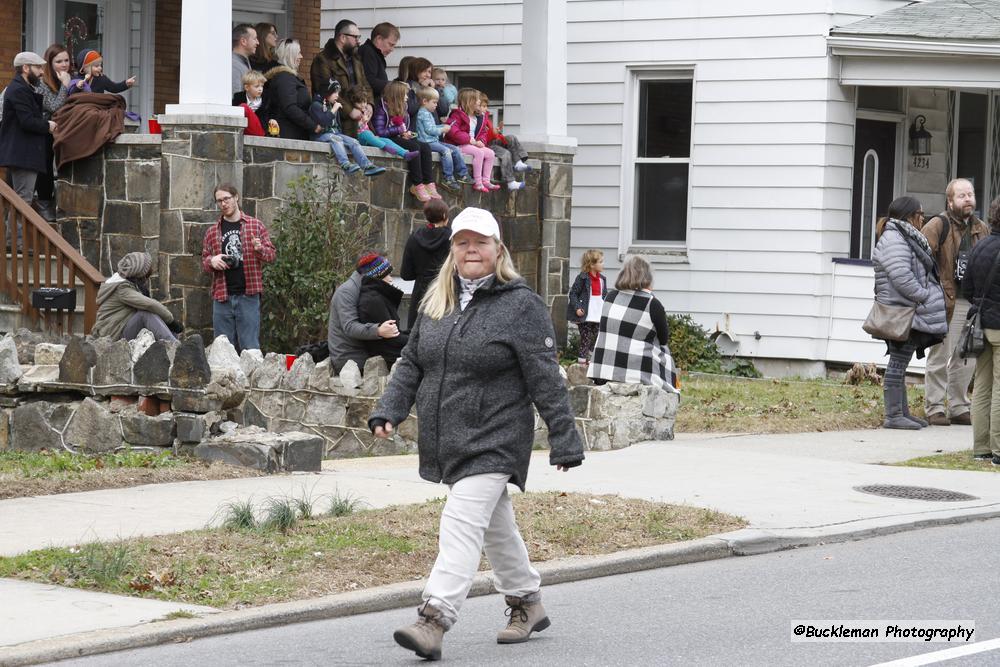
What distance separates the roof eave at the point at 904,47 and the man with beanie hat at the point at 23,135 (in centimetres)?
904

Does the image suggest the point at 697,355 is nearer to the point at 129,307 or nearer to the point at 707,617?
the point at 129,307

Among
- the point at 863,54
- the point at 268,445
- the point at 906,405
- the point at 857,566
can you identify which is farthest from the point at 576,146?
the point at 857,566

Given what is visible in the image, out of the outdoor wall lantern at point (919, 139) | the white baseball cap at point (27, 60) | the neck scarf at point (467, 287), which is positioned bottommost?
the neck scarf at point (467, 287)

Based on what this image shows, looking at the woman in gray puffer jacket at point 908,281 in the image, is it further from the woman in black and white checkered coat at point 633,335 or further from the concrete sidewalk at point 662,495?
the woman in black and white checkered coat at point 633,335

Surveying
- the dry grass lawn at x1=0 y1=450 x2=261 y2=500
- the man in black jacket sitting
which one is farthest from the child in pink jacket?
the dry grass lawn at x1=0 y1=450 x2=261 y2=500

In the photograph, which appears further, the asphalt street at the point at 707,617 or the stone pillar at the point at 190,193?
the stone pillar at the point at 190,193

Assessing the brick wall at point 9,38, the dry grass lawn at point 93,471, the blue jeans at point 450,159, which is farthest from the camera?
the brick wall at point 9,38

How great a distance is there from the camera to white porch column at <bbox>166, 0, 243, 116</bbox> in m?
15.1

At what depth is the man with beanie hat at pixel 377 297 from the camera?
12914 millimetres

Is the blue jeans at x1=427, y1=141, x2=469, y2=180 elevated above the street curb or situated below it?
above

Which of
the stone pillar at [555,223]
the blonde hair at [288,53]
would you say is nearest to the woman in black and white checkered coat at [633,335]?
the blonde hair at [288,53]

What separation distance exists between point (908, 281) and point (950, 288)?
0.71m

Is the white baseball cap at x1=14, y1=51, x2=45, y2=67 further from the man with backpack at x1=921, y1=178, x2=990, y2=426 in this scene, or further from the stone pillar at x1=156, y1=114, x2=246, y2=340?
the man with backpack at x1=921, y1=178, x2=990, y2=426

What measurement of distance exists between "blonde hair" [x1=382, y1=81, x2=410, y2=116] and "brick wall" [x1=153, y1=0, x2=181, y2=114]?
4.08 metres
